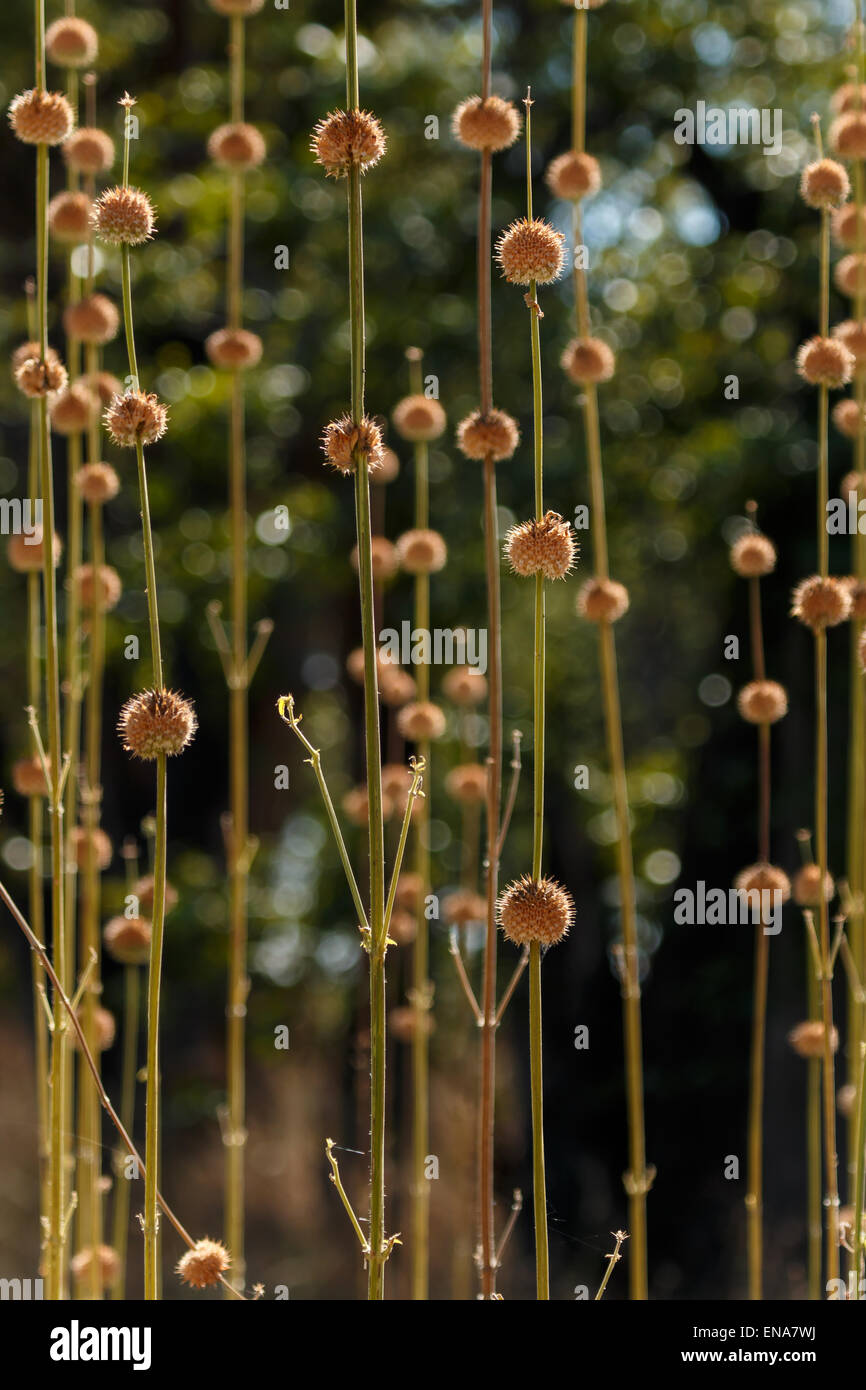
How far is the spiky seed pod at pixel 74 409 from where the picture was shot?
3.92 feet

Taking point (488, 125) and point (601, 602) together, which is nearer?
point (488, 125)

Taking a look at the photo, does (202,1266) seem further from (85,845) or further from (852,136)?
(852,136)

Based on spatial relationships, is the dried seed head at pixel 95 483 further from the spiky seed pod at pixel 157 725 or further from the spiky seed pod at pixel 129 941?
the spiky seed pod at pixel 157 725

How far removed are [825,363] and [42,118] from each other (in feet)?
2.30

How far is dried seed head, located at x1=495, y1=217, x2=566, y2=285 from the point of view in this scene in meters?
0.81

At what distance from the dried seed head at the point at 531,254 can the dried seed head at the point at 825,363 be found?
0.43 metres

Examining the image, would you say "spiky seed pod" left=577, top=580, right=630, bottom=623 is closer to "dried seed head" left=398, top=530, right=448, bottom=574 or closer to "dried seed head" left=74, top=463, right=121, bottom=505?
"dried seed head" left=398, top=530, right=448, bottom=574

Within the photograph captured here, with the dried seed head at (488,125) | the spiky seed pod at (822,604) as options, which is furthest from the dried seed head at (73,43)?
the spiky seed pod at (822,604)

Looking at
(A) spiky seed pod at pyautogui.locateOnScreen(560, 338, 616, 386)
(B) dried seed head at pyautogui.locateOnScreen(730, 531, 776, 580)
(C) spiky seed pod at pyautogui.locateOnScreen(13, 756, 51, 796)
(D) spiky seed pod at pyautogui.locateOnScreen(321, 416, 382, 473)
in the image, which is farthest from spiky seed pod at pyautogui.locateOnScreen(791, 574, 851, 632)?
(C) spiky seed pod at pyautogui.locateOnScreen(13, 756, 51, 796)

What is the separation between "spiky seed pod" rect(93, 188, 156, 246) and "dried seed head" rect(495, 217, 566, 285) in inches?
8.9

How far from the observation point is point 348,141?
728 millimetres

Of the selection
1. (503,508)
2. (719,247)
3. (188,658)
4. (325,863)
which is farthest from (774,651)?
(188,658)

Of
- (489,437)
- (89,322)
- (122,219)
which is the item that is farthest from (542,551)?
(89,322)
